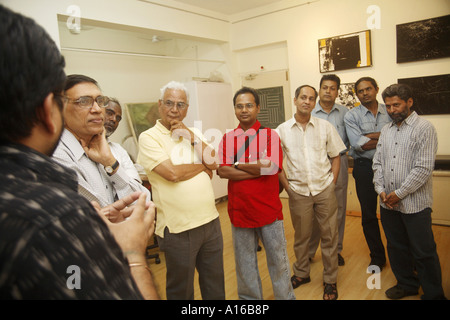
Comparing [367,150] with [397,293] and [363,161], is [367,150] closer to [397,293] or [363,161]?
[363,161]

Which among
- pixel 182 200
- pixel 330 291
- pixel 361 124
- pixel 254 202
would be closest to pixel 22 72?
pixel 182 200

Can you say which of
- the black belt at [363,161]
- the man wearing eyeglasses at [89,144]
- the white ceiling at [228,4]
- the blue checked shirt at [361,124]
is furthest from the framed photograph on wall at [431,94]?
the man wearing eyeglasses at [89,144]

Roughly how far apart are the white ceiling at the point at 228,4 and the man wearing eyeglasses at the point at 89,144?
4123 mm

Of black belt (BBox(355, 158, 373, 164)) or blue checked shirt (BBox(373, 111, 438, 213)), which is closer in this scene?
blue checked shirt (BBox(373, 111, 438, 213))

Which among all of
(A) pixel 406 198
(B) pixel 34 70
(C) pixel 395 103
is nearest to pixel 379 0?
(C) pixel 395 103

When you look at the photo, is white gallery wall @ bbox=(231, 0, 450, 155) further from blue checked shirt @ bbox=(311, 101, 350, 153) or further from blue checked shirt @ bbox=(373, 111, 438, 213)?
A: blue checked shirt @ bbox=(373, 111, 438, 213)

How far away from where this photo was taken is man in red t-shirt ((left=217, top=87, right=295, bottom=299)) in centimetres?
217

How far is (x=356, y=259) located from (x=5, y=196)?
318cm

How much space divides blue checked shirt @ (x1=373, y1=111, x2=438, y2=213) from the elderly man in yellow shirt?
1.37 meters

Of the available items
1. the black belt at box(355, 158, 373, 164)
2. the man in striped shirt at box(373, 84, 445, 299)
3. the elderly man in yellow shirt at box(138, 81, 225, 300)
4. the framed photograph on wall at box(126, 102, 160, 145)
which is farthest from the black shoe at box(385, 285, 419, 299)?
the framed photograph on wall at box(126, 102, 160, 145)

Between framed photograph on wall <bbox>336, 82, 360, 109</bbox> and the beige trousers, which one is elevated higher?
framed photograph on wall <bbox>336, 82, 360, 109</bbox>

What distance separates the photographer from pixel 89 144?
1.40m

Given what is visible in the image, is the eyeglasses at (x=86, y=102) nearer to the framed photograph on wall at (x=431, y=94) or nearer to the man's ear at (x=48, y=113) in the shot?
the man's ear at (x=48, y=113)

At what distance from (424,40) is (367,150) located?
7.46 feet
